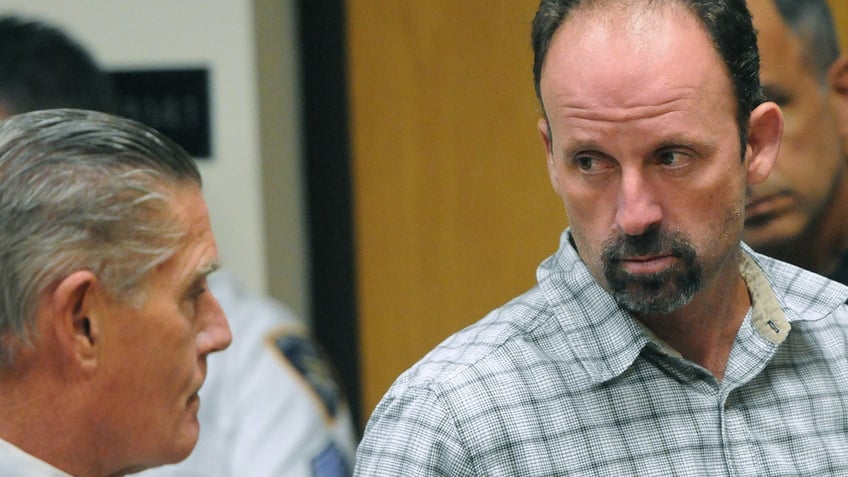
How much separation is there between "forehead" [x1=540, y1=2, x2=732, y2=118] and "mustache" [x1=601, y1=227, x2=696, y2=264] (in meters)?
0.14

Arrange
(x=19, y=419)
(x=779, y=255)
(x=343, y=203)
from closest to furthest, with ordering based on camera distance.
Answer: (x=19, y=419)
(x=779, y=255)
(x=343, y=203)

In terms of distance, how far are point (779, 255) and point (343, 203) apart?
4.30 ft

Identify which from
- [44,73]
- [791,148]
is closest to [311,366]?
[44,73]

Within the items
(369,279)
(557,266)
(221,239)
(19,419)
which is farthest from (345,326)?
(19,419)

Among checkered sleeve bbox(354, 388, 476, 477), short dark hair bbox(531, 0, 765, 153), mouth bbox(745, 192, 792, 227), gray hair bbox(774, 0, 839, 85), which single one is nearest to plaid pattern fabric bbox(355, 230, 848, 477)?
checkered sleeve bbox(354, 388, 476, 477)

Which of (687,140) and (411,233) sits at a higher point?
(687,140)

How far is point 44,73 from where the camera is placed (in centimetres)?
232

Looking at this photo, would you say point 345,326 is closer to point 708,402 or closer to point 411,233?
point 411,233

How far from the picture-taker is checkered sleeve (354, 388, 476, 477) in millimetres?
1393

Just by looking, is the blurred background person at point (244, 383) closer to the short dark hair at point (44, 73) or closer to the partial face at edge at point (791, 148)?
the short dark hair at point (44, 73)

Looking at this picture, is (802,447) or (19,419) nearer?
(19,419)

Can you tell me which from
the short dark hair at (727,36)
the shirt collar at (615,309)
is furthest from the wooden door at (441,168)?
the short dark hair at (727,36)

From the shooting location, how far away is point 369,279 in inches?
128

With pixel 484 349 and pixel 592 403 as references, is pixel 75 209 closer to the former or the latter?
pixel 484 349
